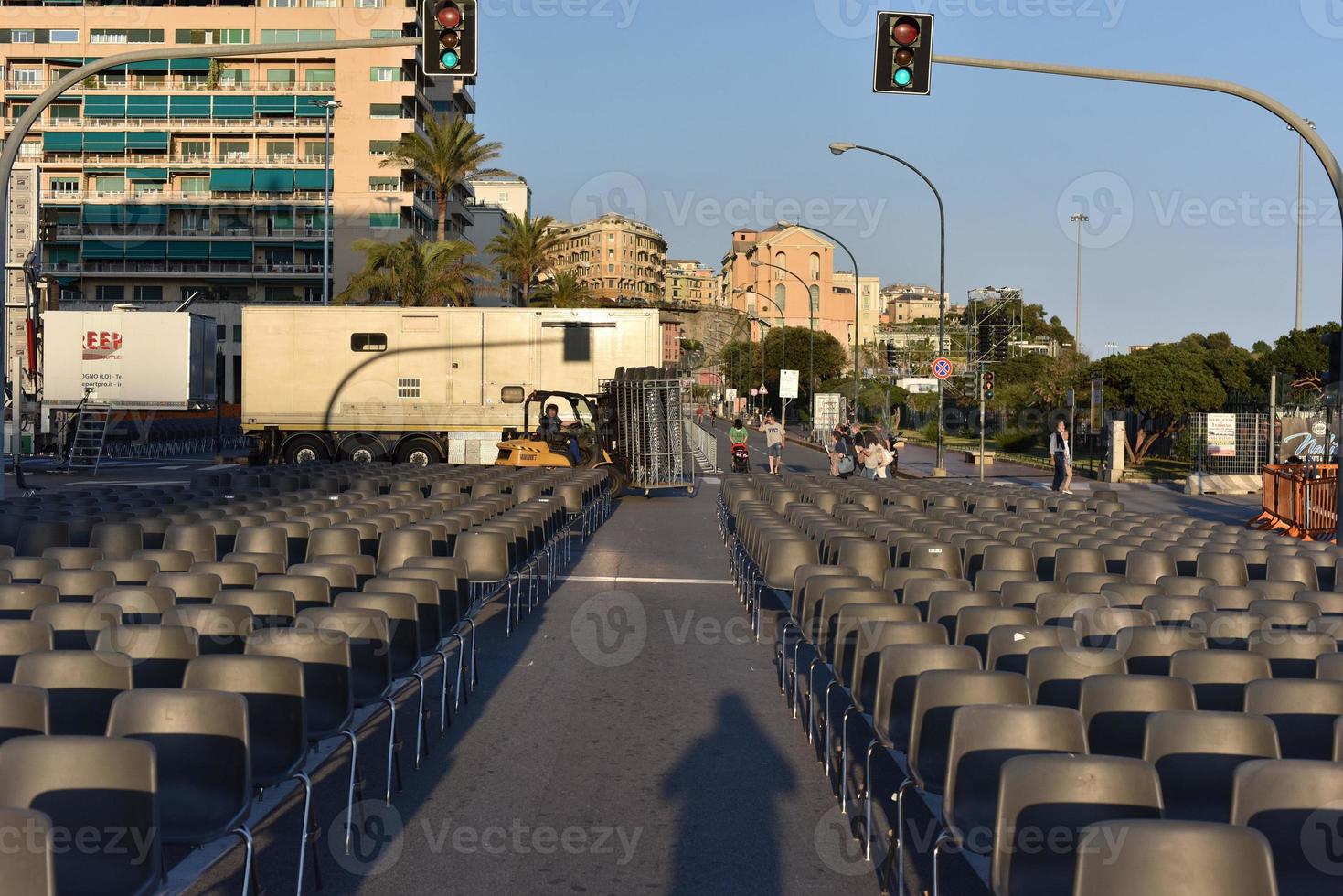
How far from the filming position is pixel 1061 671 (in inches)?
261

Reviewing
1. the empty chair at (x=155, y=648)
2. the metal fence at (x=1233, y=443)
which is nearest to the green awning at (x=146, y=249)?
the metal fence at (x=1233, y=443)

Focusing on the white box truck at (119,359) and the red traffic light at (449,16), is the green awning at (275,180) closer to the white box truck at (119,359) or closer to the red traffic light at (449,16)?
→ the white box truck at (119,359)

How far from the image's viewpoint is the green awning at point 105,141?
72.9m

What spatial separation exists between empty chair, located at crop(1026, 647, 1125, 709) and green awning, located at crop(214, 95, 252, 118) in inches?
2888

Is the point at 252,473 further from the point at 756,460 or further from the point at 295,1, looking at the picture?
the point at 295,1

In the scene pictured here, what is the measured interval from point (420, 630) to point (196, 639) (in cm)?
206

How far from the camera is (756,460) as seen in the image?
47344 millimetres

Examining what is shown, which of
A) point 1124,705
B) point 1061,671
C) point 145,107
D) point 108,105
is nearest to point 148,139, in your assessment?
point 145,107

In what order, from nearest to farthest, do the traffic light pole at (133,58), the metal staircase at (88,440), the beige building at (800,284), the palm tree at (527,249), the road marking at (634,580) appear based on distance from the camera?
the traffic light pole at (133,58)
the road marking at (634,580)
the metal staircase at (88,440)
the palm tree at (527,249)
the beige building at (800,284)

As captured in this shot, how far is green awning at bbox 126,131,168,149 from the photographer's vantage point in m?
72.7

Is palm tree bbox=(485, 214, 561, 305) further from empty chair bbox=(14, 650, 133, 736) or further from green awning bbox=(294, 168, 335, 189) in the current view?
empty chair bbox=(14, 650, 133, 736)

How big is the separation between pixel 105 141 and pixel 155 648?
2945 inches

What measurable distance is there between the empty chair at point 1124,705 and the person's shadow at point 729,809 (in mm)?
1638

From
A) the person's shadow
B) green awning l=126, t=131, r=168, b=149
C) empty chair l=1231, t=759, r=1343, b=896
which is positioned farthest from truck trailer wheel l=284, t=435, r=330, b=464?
green awning l=126, t=131, r=168, b=149
